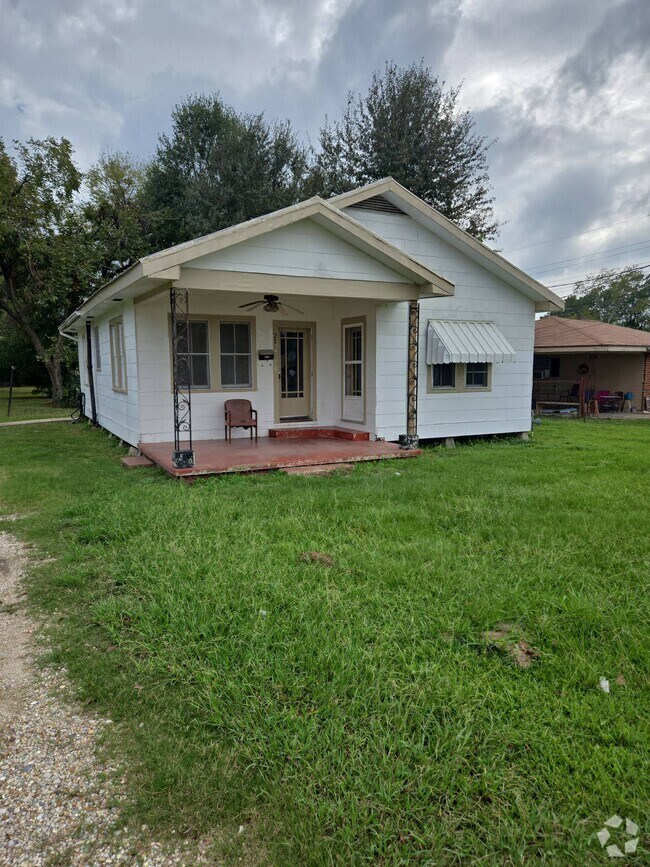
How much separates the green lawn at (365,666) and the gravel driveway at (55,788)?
102 millimetres

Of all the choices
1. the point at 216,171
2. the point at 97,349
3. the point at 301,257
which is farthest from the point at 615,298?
the point at 301,257

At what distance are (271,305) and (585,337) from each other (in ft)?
46.0

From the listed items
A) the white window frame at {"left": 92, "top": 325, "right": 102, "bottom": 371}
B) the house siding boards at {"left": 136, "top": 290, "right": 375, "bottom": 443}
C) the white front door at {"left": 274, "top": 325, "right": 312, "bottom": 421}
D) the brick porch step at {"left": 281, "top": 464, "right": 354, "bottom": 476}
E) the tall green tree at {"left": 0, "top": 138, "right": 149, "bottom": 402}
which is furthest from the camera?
the tall green tree at {"left": 0, "top": 138, "right": 149, "bottom": 402}

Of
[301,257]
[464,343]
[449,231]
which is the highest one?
[449,231]

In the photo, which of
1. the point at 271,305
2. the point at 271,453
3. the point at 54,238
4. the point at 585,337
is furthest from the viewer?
the point at 54,238

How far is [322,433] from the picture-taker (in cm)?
1030

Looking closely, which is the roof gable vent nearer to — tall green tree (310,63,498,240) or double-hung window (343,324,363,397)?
double-hung window (343,324,363,397)

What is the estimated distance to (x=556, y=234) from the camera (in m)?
36.1

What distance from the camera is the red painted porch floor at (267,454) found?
7141mm

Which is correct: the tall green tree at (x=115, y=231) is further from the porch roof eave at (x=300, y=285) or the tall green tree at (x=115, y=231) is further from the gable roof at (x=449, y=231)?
the porch roof eave at (x=300, y=285)

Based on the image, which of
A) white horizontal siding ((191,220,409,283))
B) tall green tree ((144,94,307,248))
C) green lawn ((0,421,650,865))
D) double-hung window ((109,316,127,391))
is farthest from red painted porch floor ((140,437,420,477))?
tall green tree ((144,94,307,248))

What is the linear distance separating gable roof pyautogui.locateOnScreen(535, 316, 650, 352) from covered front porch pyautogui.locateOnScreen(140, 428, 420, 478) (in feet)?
40.7

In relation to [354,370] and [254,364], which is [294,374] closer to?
[254,364]

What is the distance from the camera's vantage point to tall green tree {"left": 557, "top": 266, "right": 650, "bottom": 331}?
42.8 m
